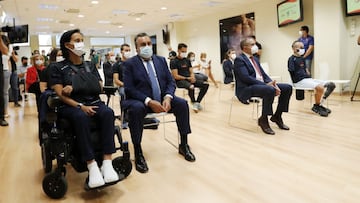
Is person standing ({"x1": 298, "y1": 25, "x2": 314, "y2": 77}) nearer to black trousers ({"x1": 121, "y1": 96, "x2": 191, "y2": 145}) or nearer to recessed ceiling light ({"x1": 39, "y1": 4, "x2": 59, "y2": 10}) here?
black trousers ({"x1": 121, "y1": 96, "x2": 191, "y2": 145})

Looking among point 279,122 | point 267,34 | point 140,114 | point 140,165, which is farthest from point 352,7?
point 140,165

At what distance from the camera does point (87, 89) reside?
2.31 m

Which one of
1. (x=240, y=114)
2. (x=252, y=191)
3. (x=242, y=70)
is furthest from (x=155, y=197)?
(x=240, y=114)

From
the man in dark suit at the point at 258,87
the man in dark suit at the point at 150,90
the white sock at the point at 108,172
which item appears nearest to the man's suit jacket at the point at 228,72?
the man in dark suit at the point at 258,87

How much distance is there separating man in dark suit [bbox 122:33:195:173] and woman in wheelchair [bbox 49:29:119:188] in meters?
0.49

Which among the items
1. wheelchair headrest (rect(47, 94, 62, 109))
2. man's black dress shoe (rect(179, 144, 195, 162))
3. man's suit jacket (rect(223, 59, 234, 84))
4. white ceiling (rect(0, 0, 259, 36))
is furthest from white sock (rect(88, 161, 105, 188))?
white ceiling (rect(0, 0, 259, 36))

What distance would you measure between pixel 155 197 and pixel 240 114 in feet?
10.4

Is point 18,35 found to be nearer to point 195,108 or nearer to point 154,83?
point 195,108

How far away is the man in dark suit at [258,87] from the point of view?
3656 mm

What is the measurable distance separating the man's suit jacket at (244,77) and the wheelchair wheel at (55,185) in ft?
7.89

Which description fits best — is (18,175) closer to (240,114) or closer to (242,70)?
(242,70)

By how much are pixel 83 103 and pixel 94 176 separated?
58cm

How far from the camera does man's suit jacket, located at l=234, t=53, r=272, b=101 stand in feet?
12.4

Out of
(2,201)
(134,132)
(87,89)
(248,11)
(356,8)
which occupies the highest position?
(248,11)
